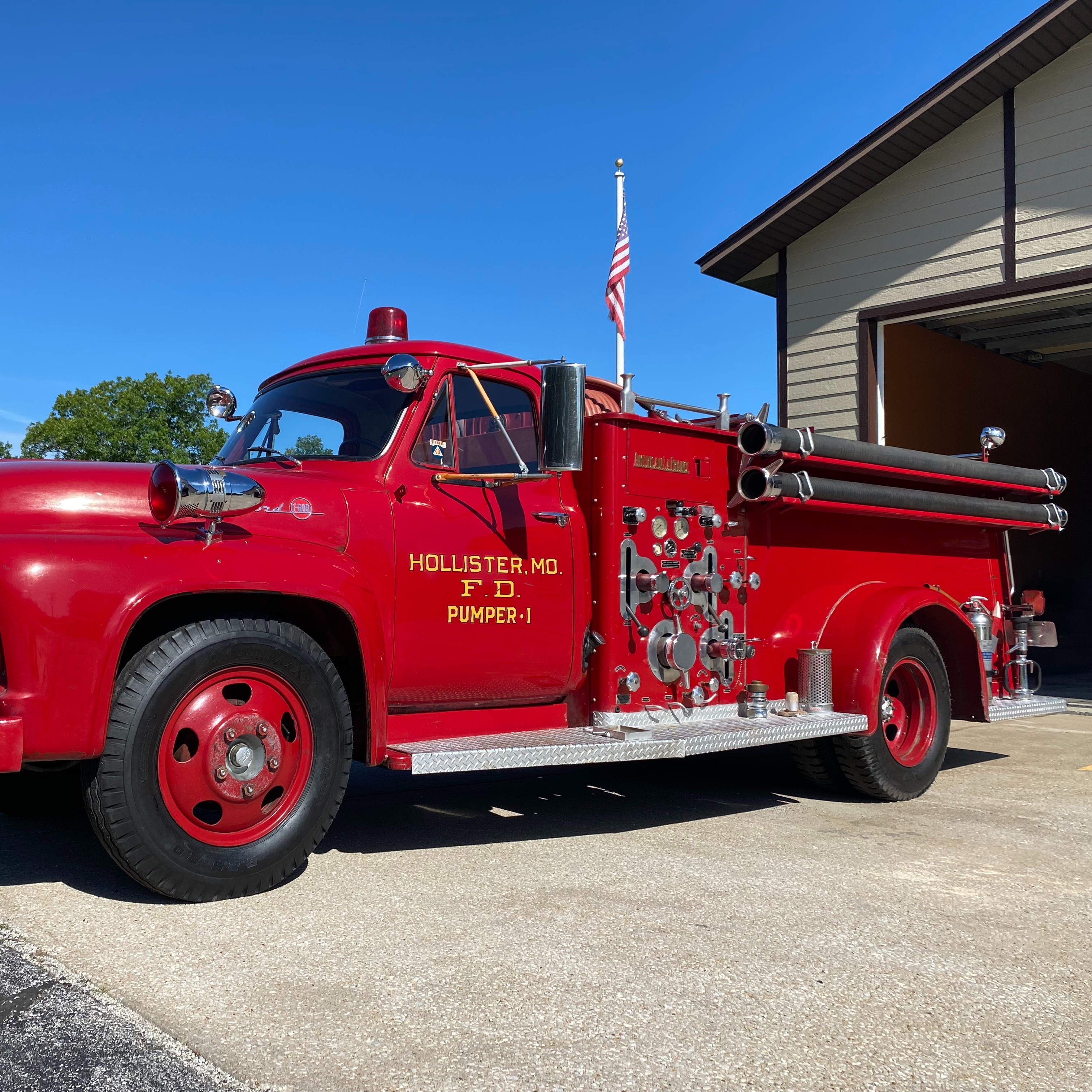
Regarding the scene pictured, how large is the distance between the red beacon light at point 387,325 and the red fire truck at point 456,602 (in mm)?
20

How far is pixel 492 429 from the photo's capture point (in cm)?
477

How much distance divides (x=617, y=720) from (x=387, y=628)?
1291 millimetres

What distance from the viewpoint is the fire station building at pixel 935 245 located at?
32.0 feet

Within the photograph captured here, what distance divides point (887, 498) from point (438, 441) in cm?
291

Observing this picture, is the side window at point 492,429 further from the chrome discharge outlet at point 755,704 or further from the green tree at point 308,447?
the chrome discharge outlet at point 755,704

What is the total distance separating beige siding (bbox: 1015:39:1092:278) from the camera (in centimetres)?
962

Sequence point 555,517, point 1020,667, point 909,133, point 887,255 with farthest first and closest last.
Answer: point 887,255 → point 909,133 → point 1020,667 → point 555,517

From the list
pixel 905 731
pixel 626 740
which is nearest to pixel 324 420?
pixel 626 740

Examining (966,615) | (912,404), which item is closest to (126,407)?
(912,404)

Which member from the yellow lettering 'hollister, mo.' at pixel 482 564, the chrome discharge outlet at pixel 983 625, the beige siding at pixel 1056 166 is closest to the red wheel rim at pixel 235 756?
the yellow lettering 'hollister, mo.' at pixel 482 564

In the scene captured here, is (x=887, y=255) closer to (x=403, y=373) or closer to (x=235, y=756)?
(x=403, y=373)

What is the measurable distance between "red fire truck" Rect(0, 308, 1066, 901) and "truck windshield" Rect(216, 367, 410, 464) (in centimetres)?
2

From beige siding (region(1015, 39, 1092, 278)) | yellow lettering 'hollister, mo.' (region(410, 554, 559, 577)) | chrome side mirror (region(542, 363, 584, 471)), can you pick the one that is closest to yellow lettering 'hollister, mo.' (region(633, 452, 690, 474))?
yellow lettering 'hollister, mo.' (region(410, 554, 559, 577))

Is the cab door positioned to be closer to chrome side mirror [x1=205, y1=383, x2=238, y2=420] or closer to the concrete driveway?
the concrete driveway
